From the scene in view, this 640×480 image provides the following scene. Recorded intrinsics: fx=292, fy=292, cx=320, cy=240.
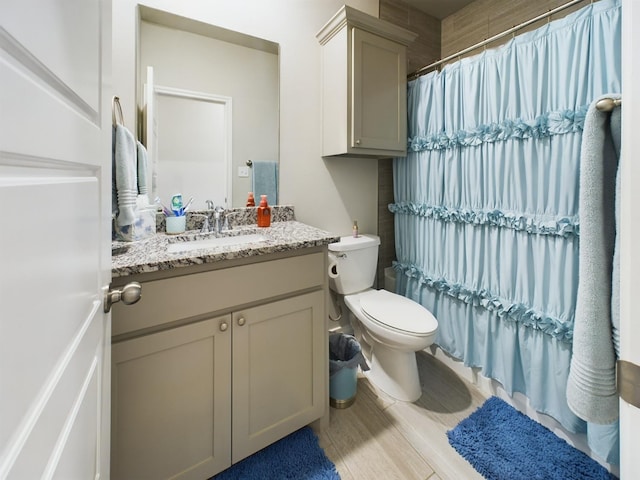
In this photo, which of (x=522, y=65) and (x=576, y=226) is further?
(x=522, y=65)

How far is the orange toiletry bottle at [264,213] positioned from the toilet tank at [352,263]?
0.40 m

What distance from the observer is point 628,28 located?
43 cm

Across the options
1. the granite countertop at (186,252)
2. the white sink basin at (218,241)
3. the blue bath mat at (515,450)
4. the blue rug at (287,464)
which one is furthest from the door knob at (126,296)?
the blue bath mat at (515,450)

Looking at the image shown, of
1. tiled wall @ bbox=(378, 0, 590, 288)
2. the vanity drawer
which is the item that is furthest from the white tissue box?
tiled wall @ bbox=(378, 0, 590, 288)

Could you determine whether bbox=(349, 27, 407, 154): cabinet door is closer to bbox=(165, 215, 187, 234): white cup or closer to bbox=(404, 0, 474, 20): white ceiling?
bbox=(404, 0, 474, 20): white ceiling

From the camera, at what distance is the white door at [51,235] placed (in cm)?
28

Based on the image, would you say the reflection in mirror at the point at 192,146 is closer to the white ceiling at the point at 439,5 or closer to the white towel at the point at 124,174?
the white towel at the point at 124,174

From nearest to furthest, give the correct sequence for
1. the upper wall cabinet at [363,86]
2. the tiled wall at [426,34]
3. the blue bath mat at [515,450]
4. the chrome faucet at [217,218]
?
the blue bath mat at [515,450] → the chrome faucet at [217,218] → the upper wall cabinet at [363,86] → the tiled wall at [426,34]

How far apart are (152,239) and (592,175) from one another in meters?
1.50

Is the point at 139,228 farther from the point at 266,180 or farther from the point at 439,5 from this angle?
the point at 439,5

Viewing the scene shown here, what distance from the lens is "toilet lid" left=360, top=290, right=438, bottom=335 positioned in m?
1.46

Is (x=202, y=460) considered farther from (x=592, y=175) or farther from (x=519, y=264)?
(x=519, y=264)

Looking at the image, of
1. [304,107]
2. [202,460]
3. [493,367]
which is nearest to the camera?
[202,460]

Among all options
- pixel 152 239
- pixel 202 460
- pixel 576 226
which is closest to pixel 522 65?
pixel 576 226
